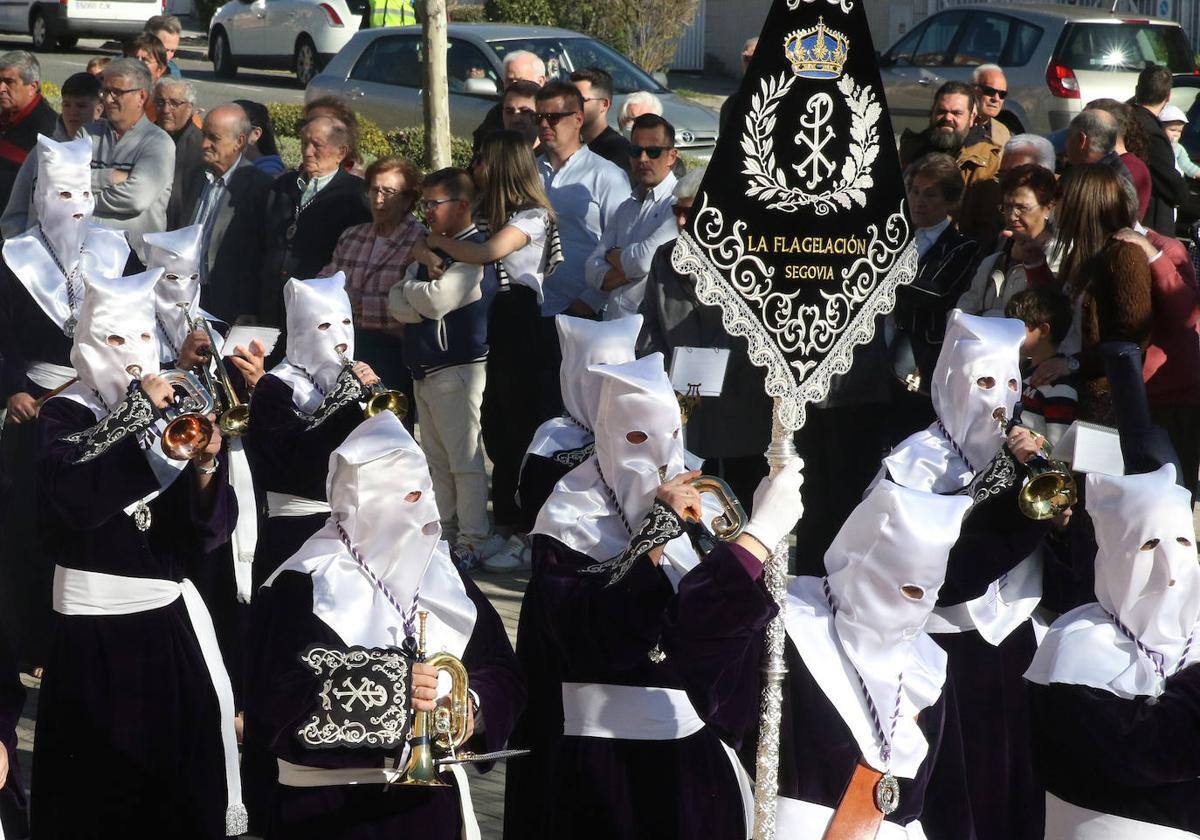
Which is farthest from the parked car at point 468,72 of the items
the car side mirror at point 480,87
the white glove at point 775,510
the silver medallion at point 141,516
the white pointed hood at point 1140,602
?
the white glove at point 775,510

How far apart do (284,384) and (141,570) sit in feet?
3.79

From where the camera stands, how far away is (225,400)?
5766 mm

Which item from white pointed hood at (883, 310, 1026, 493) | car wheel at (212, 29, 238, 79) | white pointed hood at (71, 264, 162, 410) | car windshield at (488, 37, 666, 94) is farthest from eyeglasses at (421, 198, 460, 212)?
car wheel at (212, 29, 238, 79)

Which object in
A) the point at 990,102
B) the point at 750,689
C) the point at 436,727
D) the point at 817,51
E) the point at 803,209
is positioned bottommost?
the point at 436,727

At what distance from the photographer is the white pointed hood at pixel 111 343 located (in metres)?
5.15

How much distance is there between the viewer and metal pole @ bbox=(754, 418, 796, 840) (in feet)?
12.3

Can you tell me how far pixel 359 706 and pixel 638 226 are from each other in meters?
4.49

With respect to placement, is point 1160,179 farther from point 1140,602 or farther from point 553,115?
point 1140,602

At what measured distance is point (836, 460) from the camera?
7.36 m

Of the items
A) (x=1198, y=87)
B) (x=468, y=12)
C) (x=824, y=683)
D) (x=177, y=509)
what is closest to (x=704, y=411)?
(x=177, y=509)

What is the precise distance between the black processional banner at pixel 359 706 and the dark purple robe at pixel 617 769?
0.50m

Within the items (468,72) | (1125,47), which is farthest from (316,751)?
(1125,47)

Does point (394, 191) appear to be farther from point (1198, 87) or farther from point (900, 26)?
point (900, 26)

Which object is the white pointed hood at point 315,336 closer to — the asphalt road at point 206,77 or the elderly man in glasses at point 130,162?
the elderly man in glasses at point 130,162
